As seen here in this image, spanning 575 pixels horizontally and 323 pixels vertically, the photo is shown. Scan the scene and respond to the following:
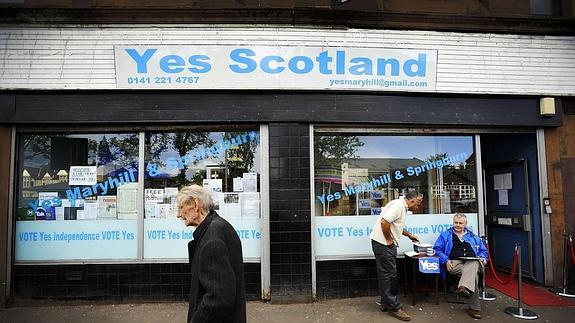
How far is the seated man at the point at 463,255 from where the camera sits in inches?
215

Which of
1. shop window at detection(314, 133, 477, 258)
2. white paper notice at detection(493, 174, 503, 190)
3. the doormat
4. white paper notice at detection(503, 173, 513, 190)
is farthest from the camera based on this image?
white paper notice at detection(493, 174, 503, 190)

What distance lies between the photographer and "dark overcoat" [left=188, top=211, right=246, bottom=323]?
2246mm

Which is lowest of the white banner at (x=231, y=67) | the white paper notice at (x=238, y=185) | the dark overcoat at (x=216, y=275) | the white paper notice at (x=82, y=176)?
the dark overcoat at (x=216, y=275)

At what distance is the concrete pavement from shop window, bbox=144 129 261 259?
2.73 feet

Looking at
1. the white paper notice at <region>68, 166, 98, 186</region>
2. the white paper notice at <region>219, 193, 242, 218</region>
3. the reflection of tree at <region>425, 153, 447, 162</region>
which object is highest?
the reflection of tree at <region>425, 153, 447, 162</region>

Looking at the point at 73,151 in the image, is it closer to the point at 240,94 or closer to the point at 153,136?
the point at 153,136

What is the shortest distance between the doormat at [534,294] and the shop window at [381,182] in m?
1.16

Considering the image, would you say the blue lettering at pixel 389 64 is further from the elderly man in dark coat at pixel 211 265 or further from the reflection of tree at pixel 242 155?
the elderly man in dark coat at pixel 211 265

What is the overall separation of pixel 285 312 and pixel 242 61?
3760mm

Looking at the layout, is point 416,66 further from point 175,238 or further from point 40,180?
point 40,180

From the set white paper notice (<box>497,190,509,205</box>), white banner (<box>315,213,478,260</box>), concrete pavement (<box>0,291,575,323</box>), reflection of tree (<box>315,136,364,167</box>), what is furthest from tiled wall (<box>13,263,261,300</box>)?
white paper notice (<box>497,190,509,205</box>)

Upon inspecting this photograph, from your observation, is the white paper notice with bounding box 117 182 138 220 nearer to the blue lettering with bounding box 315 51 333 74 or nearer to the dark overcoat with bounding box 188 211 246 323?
the blue lettering with bounding box 315 51 333 74

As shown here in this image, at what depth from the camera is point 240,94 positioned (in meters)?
6.34

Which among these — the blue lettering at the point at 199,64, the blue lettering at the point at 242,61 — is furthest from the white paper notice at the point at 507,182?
the blue lettering at the point at 199,64
